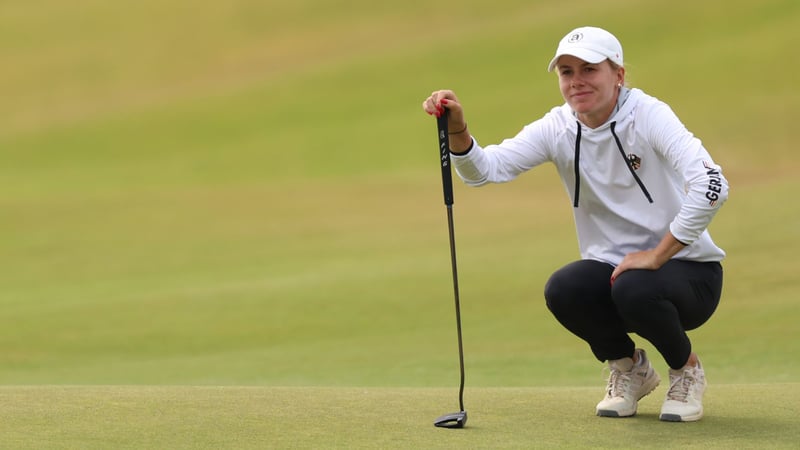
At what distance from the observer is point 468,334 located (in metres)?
8.13

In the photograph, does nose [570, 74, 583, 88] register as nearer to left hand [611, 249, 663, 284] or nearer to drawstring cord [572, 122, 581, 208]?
drawstring cord [572, 122, 581, 208]

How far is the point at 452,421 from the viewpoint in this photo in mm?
3877

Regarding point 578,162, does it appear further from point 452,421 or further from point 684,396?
point 452,421

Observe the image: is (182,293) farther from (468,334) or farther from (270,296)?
(468,334)

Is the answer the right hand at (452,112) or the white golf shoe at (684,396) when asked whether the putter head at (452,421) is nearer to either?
the white golf shoe at (684,396)

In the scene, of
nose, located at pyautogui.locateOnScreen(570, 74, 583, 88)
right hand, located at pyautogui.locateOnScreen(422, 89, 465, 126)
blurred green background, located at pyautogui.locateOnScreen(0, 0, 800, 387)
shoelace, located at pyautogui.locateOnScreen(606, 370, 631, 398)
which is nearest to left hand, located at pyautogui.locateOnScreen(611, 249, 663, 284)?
shoelace, located at pyautogui.locateOnScreen(606, 370, 631, 398)

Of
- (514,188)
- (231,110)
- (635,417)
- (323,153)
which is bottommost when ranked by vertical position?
(635,417)

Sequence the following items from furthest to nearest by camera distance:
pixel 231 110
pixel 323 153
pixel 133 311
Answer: pixel 231 110 → pixel 323 153 → pixel 133 311

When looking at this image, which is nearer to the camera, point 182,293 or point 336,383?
point 336,383

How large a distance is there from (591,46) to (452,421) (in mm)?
1259

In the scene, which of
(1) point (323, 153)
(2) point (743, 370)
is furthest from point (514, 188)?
(2) point (743, 370)

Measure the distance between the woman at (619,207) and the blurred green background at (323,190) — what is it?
1.71 ft

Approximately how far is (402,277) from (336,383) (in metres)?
3.22

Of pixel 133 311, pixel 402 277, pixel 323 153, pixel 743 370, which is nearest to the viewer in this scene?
pixel 743 370
